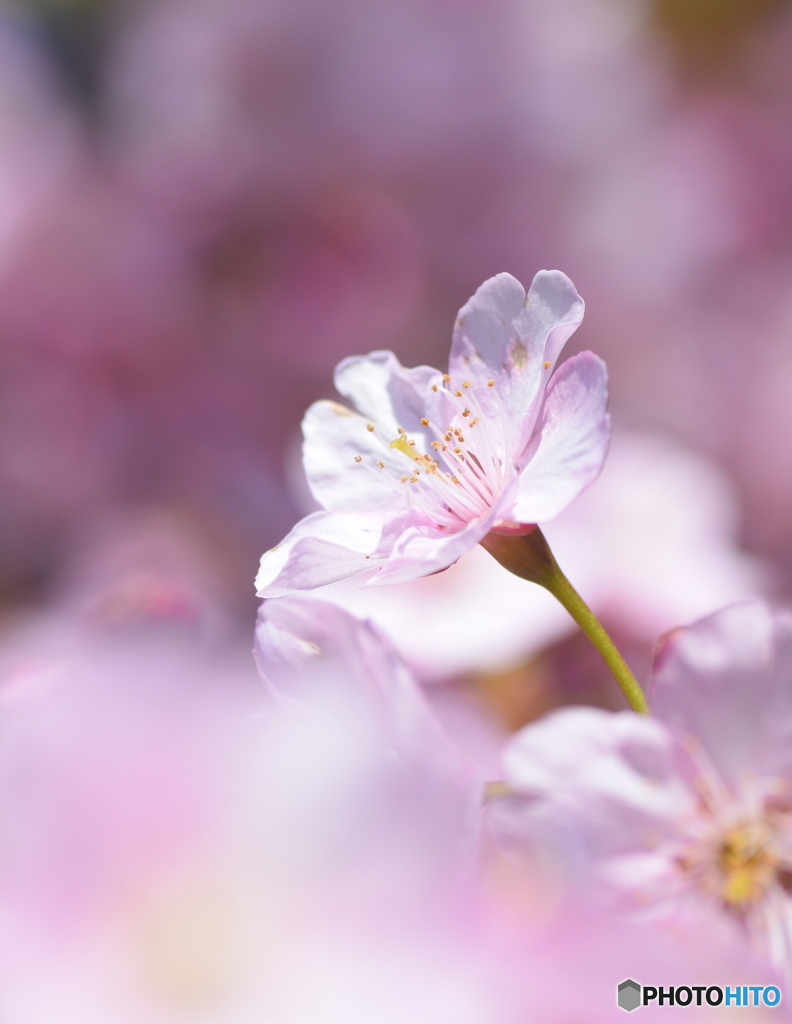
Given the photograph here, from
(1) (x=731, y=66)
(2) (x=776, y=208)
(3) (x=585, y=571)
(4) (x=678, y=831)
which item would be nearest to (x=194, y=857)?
(4) (x=678, y=831)

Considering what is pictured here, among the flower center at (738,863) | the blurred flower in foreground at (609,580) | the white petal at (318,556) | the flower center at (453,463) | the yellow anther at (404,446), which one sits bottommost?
the flower center at (738,863)

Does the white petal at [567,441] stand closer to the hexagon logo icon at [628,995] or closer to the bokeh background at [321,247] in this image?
the hexagon logo icon at [628,995]

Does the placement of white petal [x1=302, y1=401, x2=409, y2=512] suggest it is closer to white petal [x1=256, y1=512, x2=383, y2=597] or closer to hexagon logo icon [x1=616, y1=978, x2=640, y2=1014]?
white petal [x1=256, y1=512, x2=383, y2=597]

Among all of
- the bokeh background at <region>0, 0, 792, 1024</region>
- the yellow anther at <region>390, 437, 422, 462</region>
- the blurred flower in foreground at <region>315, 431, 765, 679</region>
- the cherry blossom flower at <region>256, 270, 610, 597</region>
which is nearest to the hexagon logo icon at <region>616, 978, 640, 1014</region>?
the cherry blossom flower at <region>256, 270, 610, 597</region>

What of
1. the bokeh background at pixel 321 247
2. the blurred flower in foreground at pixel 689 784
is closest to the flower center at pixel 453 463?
the blurred flower in foreground at pixel 689 784

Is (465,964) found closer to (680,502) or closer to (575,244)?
(680,502)

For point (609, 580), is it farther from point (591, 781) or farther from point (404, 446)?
point (591, 781)
